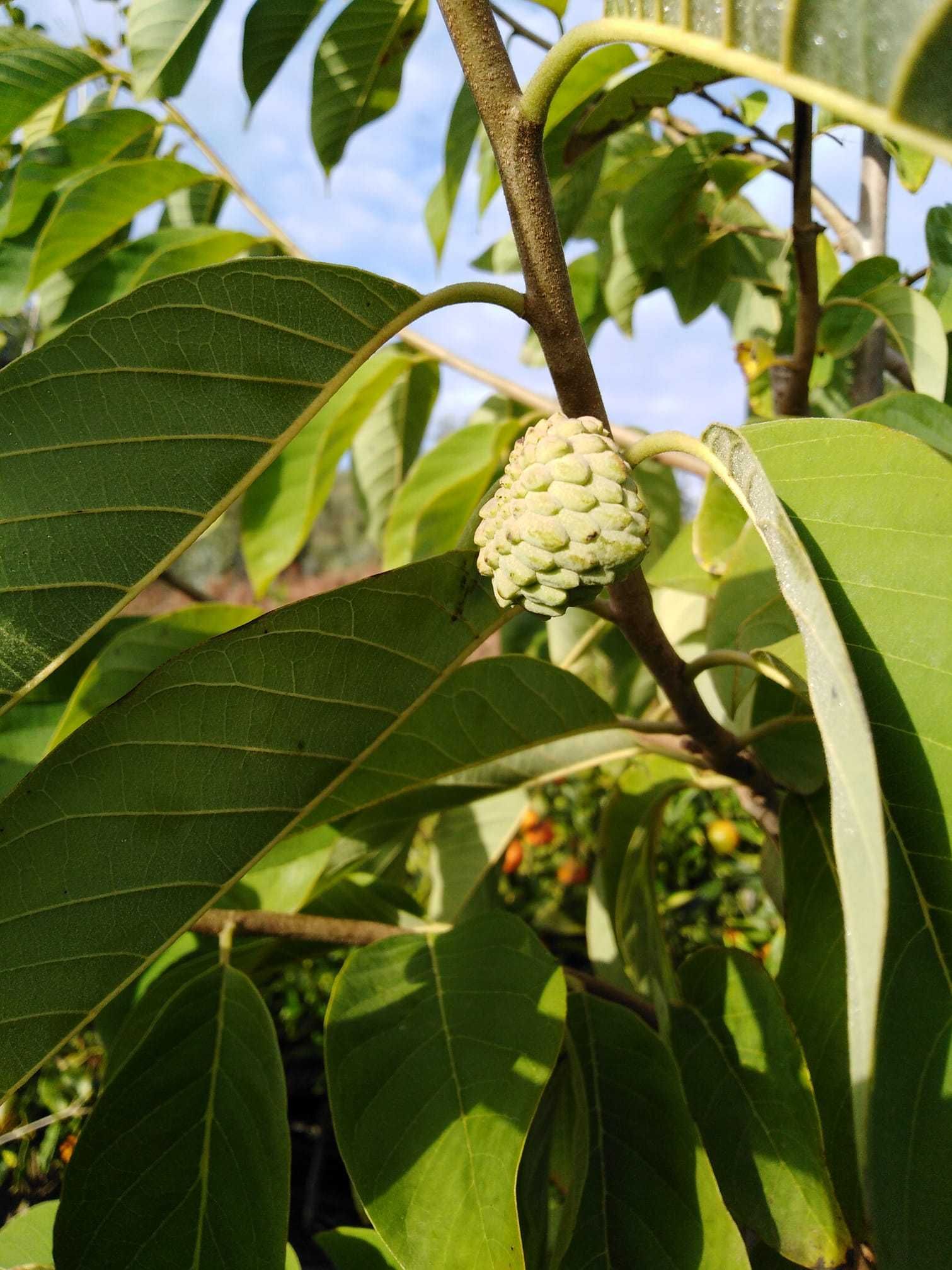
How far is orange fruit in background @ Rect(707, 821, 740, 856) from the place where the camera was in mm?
3232

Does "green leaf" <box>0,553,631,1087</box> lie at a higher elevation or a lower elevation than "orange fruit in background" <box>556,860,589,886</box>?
higher

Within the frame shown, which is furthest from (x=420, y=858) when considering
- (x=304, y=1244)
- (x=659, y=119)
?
(x=659, y=119)

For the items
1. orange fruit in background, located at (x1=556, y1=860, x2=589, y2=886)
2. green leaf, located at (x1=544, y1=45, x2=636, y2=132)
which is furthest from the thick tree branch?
orange fruit in background, located at (x1=556, y1=860, x2=589, y2=886)

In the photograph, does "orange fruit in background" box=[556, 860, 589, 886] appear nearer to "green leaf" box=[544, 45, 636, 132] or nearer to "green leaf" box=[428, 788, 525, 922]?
"green leaf" box=[428, 788, 525, 922]

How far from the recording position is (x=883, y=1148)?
0.55 metres

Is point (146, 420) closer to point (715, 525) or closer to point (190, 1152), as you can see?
point (190, 1152)

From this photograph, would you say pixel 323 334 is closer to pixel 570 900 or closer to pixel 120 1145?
pixel 120 1145

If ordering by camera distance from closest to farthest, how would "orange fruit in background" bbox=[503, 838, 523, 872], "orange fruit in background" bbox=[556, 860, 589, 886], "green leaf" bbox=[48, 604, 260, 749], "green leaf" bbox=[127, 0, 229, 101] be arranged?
"green leaf" bbox=[127, 0, 229, 101] → "green leaf" bbox=[48, 604, 260, 749] → "orange fruit in background" bbox=[503, 838, 523, 872] → "orange fruit in background" bbox=[556, 860, 589, 886]

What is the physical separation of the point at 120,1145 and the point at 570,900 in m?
2.92

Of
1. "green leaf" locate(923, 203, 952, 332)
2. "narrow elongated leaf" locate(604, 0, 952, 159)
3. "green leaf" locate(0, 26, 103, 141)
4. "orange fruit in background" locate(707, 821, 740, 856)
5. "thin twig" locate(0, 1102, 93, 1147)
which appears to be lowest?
"orange fruit in background" locate(707, 821, 740, 856)

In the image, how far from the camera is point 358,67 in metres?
1.33

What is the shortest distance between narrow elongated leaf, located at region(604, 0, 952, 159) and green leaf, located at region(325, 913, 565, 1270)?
730 mm

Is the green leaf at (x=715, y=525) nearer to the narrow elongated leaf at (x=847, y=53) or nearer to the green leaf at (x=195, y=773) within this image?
the green leaf at (x=195, y=773)

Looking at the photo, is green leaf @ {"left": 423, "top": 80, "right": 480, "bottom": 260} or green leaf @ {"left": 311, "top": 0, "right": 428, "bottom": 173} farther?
green leaf @ {"left": 423, "top": 80, "right": 480, "bottom": 260}
